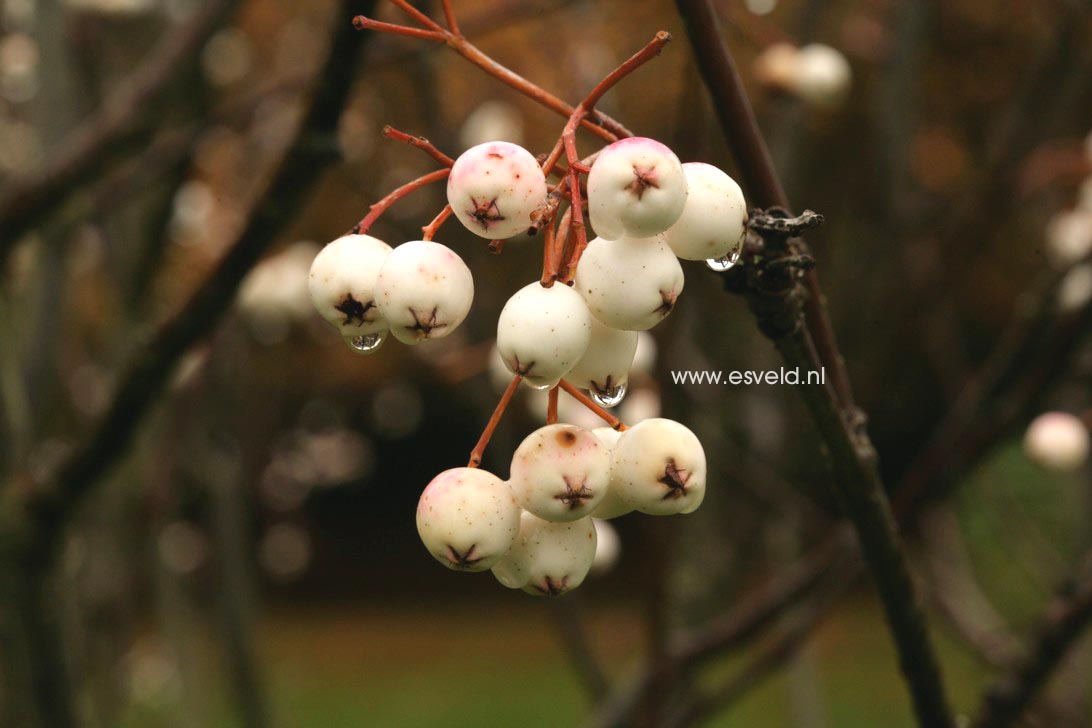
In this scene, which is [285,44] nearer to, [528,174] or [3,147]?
[3,147]

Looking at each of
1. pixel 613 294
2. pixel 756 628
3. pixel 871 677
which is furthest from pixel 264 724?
pixel 871 677

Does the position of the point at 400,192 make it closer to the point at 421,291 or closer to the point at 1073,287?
the point at 421,291

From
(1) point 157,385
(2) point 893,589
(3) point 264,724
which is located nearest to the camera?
(2) point 893,589

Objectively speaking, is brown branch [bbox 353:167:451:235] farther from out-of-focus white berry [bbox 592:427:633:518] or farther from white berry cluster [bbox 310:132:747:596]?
out-of-focus white berry [bbox 592:427:633:518]

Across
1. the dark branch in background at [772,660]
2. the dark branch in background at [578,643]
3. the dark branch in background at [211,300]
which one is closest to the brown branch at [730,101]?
the dark branch in background at [211,300]

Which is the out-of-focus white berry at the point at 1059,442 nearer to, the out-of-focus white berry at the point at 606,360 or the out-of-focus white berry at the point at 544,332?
the out-of-focus white berry at the point at 606,360

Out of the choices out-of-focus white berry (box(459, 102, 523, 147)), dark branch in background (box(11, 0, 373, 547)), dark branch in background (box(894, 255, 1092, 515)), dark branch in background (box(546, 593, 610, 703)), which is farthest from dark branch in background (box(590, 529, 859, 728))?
out-of-focus white berry (box(459, 102, 523, 147))
